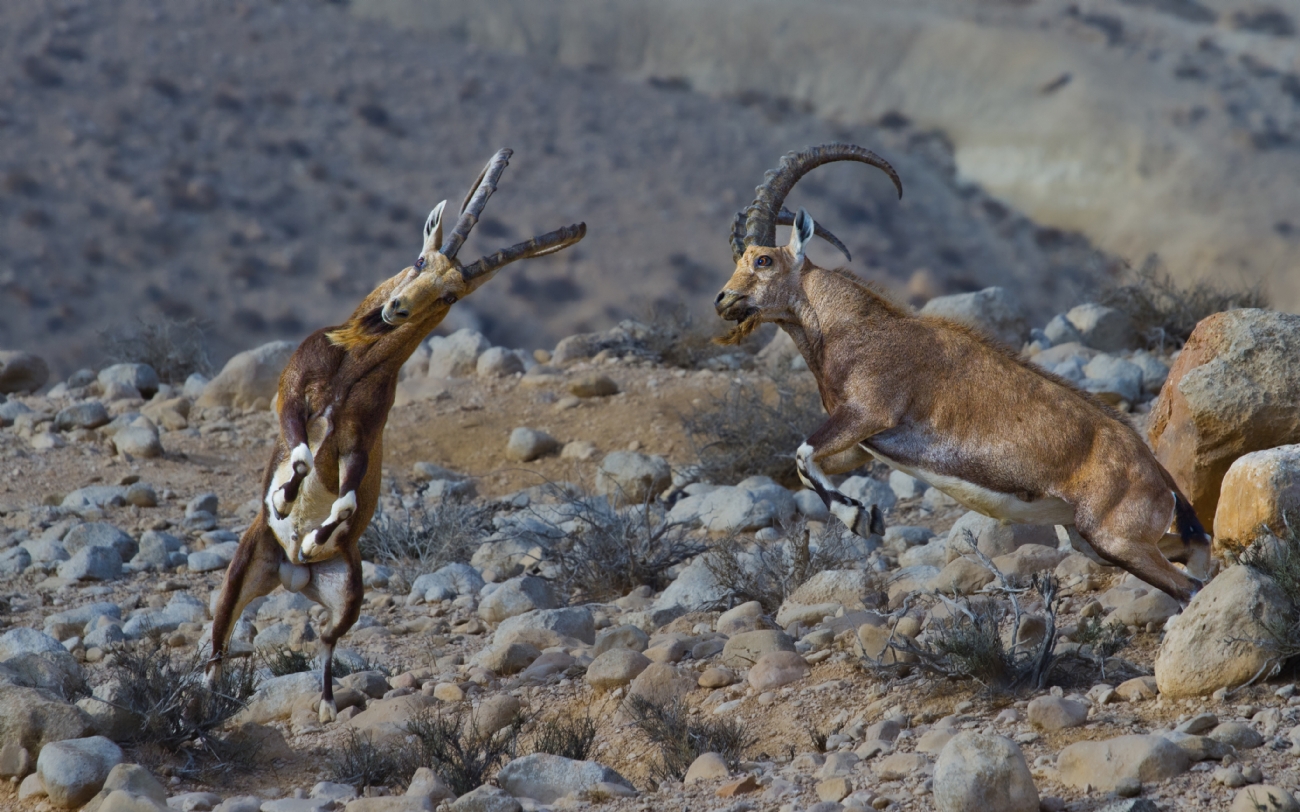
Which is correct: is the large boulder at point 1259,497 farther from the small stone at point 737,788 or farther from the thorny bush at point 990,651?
the small stone at point 737,788

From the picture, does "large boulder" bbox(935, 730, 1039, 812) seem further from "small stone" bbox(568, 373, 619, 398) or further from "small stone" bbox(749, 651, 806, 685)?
"small stone" bbox(568, 373, 619, 398)

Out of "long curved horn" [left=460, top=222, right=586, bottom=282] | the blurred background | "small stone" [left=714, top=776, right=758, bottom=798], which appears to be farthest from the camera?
the blurred background

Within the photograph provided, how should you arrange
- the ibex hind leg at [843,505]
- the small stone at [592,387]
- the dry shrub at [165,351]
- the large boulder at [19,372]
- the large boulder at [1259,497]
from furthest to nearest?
the dry shrub at [165,351] → the large boulder at [19,372] → the small stone at [592,387] → the large boulder at [1259,497] → the ibex hind leg at [843,505]

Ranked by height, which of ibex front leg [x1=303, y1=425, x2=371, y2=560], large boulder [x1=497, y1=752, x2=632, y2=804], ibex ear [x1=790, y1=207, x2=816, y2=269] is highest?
ibex ear [x1=790, y1=207, x2=816, y2=269]

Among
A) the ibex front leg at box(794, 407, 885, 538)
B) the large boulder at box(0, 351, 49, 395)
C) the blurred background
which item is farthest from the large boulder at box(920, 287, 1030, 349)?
the blurred background

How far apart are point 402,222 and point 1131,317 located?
36.7 m

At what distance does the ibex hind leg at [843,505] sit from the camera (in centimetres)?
569

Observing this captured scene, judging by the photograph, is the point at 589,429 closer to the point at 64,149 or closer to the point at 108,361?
the point at 108,361

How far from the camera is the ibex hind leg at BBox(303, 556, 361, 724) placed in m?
6.26

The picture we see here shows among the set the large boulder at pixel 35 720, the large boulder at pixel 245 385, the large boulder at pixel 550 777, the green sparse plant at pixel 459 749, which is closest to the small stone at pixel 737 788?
the large boulder at pixel 550 777

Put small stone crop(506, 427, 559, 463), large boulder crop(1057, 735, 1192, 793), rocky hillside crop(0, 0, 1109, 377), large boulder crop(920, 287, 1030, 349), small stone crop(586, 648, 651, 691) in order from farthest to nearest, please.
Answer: rocky hillside crop(0, 0, 1109, 377)
large boulder crop(920, 287, 1030, 349)
small stone crop(506, 427, 559, 463)
small stone crop(586, 648, 651, 691)
large boulder crop(1057, 735, 1192, 793)

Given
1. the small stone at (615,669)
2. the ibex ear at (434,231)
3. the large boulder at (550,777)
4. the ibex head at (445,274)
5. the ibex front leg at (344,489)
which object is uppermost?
the ibex ear at (434,231)

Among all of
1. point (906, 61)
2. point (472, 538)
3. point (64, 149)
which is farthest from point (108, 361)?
point (906, 61)

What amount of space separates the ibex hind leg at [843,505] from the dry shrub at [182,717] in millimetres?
2612
